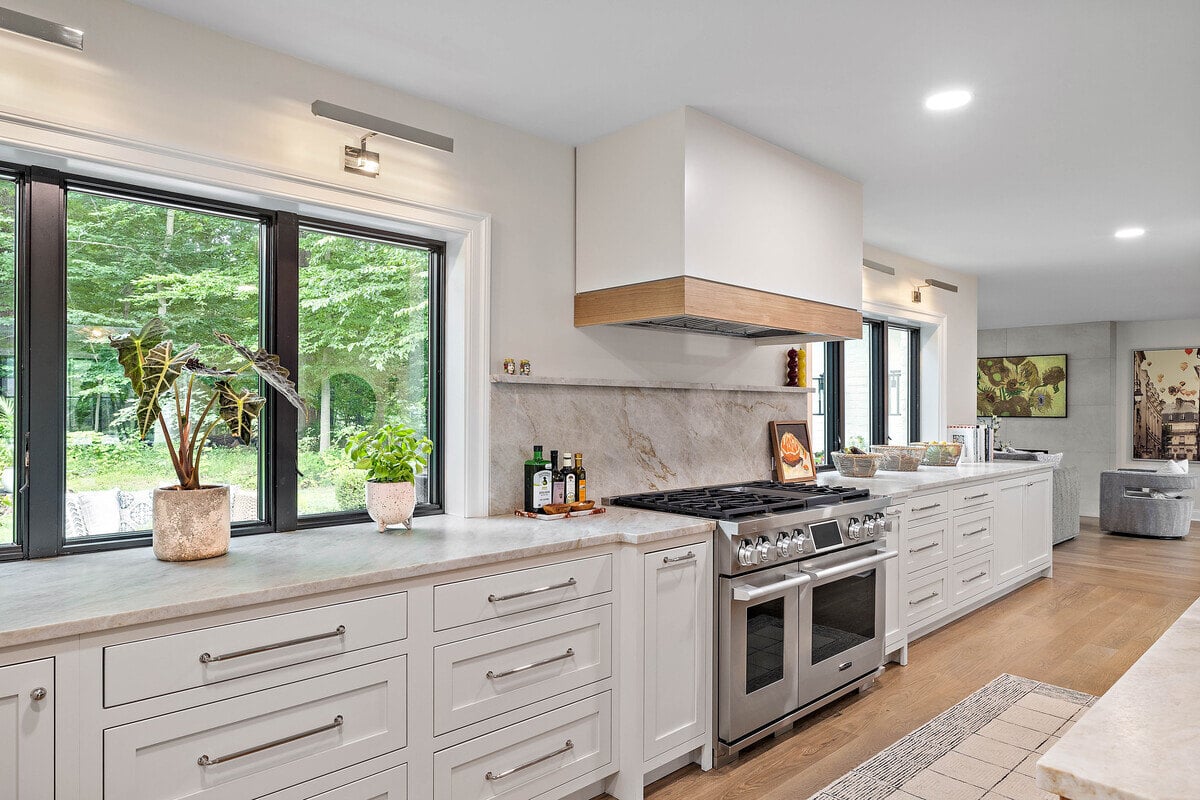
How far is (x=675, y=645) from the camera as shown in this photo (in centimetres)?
251

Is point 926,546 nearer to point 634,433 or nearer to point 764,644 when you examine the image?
point 764,644

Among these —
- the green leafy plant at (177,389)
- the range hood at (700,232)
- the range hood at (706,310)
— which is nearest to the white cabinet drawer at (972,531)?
the range hood at (706,310)

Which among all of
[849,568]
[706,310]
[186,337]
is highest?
[706,310]

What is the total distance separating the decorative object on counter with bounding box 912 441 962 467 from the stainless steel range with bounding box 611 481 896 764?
1999 millimetres

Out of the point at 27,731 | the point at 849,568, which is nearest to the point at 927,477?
the point at 849,568

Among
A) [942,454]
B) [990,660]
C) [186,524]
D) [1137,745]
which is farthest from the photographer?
[942,454]

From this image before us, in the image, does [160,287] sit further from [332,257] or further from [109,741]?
[109,741]

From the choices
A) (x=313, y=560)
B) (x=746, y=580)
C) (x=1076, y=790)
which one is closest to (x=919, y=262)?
(x=746, y=580)

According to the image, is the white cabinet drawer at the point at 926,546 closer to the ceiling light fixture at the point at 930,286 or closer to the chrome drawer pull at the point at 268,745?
the ceiling light fixture at the point at 930,286

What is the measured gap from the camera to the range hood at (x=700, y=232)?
2777mm

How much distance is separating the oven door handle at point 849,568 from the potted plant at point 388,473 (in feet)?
5.04

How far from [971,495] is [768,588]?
93.4 inches

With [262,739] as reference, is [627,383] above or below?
above

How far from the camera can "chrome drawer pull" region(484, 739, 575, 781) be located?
2107mm
